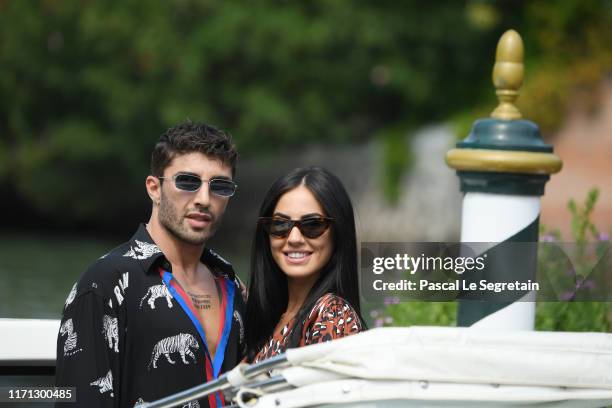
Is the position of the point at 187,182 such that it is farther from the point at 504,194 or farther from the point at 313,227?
the point at 504,194

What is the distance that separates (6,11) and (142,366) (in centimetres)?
1515

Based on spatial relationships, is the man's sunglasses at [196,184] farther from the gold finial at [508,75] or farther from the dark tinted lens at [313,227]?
the gold finial at [508,75]

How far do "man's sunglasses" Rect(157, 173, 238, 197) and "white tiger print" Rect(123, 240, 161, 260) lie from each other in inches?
8.2

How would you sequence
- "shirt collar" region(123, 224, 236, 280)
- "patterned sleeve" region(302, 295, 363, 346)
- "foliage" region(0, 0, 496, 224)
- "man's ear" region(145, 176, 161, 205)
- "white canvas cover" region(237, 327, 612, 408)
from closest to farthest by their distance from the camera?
"white canvas cover" region(237, 327, 612, 408), "patterned sleeve" region(302, 295, 363, 346), "shirt collar" region(123, 224, 236, 280), "man's ear" region(145, 176, 161, 205), "foliage" region(0, 0, 496, 224)

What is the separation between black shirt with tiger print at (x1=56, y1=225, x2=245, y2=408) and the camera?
121 inches

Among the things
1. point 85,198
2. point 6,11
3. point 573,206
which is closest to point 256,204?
point 85,198

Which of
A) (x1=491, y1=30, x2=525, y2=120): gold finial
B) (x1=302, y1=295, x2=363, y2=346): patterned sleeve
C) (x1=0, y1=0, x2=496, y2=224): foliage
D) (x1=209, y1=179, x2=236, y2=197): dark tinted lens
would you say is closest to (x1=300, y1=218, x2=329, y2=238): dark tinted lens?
(x1=302, y1=295, x2=363, y2=346): patterned sleeve

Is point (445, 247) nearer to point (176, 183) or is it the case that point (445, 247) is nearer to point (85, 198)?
point (176, 183)

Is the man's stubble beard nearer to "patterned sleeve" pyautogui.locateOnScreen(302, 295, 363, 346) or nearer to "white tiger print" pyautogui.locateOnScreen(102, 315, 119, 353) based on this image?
"white tiger print" pyautogui.locateOnScreen(102, 315, 119, 353)

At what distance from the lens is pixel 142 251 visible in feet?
11.1

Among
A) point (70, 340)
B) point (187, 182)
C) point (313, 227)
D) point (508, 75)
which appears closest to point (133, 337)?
point (70, 340)

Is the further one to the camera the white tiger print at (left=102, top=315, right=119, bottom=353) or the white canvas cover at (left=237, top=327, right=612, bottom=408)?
the white tiger print at (left=102, top=315, right=119, bottom=353)

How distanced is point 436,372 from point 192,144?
1219 mm

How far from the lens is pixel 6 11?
56.7 feet
